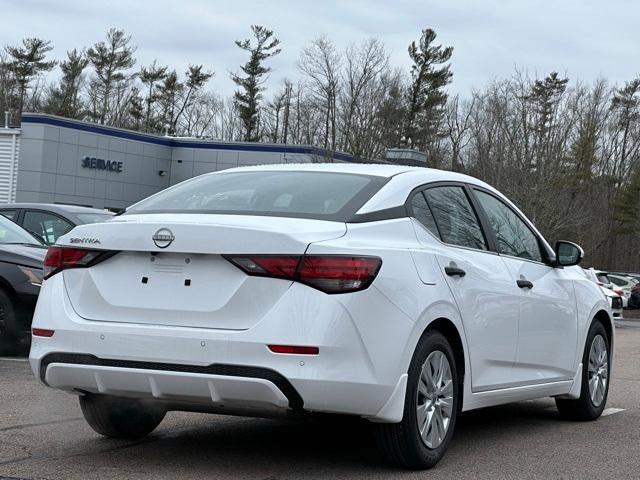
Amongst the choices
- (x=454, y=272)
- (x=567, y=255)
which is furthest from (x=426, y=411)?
(x=567, y=255)

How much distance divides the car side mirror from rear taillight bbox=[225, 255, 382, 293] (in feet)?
9.29

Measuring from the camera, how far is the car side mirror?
7430 mm

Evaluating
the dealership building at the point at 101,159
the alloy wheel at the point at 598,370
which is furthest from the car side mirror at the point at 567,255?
the dealership building at the point at 101,159

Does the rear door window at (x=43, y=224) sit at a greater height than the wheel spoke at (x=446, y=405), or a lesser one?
greater

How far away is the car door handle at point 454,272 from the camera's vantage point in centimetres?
576

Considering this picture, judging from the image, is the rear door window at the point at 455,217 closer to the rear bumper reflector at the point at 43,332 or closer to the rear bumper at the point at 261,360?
the rear bumper at the point at 261,360

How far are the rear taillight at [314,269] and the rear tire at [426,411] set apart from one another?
24.6 inches

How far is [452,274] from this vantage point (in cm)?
580

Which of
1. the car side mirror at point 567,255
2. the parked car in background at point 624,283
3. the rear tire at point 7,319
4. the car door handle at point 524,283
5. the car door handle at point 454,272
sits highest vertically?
the car side mirror at point 567,255

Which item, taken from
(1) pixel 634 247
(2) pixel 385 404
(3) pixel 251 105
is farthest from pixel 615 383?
(1) pixel 634 247

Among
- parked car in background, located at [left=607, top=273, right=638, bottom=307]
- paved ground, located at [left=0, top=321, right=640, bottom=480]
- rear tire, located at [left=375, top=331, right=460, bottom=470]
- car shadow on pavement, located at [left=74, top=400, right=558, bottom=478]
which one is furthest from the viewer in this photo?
parked car in background, located at [left=607, top=273, right=638, bottom=307]

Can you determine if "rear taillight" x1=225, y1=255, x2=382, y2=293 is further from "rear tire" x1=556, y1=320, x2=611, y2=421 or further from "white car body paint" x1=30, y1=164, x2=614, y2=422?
"rear tire" x1=556, y1=320, x2=611, y2=421

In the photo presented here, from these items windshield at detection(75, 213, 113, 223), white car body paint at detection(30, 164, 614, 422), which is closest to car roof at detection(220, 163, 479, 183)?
white car body paint at detection(30, 164, 614, 422)

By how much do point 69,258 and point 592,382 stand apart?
164 inches
